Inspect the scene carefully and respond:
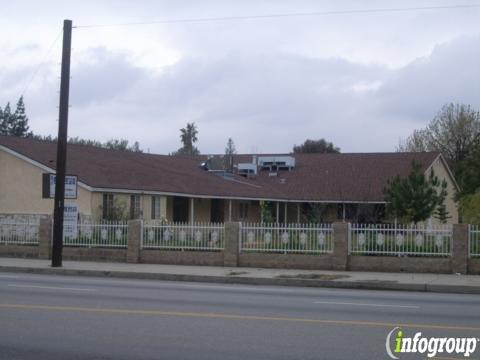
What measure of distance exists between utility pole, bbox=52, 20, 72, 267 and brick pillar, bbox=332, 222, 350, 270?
8.81m

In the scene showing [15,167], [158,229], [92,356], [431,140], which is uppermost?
[431,140]

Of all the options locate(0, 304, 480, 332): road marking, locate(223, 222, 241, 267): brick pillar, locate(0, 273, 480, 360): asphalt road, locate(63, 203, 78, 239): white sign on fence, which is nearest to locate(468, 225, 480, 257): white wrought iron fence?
locate(0, 273, 480, 360): asphalt road

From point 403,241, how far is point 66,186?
37.7 ft

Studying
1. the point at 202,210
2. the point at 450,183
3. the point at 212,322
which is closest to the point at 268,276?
the point at 212,322

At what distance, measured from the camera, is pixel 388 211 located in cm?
4100

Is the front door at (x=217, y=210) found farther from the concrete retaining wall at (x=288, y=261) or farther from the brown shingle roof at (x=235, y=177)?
the concrete retaining wall at (x=288, y=261)

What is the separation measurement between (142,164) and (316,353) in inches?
1355

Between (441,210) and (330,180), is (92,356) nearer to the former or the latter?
(441,210)

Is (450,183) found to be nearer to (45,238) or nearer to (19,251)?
(45,238)

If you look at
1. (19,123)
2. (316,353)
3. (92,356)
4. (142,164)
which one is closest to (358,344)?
(316,353)

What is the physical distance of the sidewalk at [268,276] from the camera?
20594 millimetres

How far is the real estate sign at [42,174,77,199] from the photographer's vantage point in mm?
26625

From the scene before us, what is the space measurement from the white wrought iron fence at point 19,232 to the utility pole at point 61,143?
145 inches

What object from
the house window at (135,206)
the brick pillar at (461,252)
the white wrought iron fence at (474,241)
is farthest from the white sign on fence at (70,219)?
the white wrought iron fence at (474,241)
